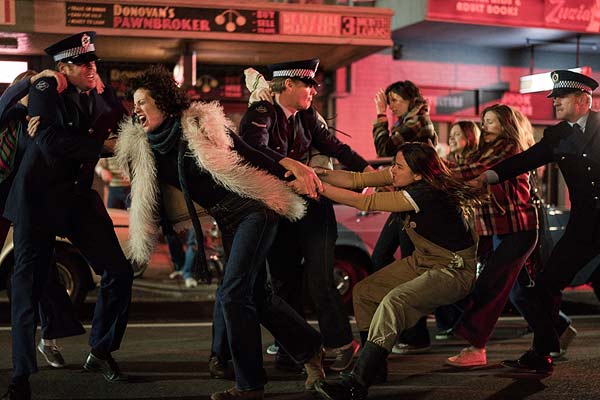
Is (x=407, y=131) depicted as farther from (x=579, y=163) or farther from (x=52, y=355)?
(x=52, y=355)

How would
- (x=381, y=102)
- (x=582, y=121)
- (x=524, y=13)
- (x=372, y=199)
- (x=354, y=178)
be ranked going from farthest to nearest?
(x=524, y=13) → (x=381, y=102) → (x=582, y=121) → (x=354, y=178) → (x=372, y=199)

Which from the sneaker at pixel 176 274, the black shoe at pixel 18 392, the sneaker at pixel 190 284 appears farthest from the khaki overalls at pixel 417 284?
the sneaker at pixel 176 274

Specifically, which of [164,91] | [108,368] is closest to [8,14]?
[108,368]

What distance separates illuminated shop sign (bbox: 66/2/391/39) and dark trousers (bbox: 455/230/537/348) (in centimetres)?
744

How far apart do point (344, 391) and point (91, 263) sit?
179 centimetres

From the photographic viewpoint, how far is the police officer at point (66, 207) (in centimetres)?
506

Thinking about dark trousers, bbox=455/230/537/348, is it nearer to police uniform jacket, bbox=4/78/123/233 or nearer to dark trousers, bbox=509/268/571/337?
dark trousers, bbox=509/268/571/337

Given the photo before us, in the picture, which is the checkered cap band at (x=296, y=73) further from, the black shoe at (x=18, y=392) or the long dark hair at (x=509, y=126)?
the black shoe at (x=18, y=392)

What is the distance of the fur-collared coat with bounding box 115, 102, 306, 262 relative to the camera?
4.76m

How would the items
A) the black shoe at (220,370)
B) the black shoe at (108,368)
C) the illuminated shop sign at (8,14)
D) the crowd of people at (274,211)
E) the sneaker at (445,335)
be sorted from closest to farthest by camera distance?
the crowd of people at (274,211)
the black shoe at (108,368)
the black shoe at (220,370)
the sneaker at (445,335)
the illuminated shop sign at (8,14)

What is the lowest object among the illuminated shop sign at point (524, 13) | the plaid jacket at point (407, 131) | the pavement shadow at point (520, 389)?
the pavement shadow at point (520, 389)

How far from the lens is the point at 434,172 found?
536 cm

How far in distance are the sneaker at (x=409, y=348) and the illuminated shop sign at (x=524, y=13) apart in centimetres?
858

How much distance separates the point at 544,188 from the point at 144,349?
1209 centimetres
